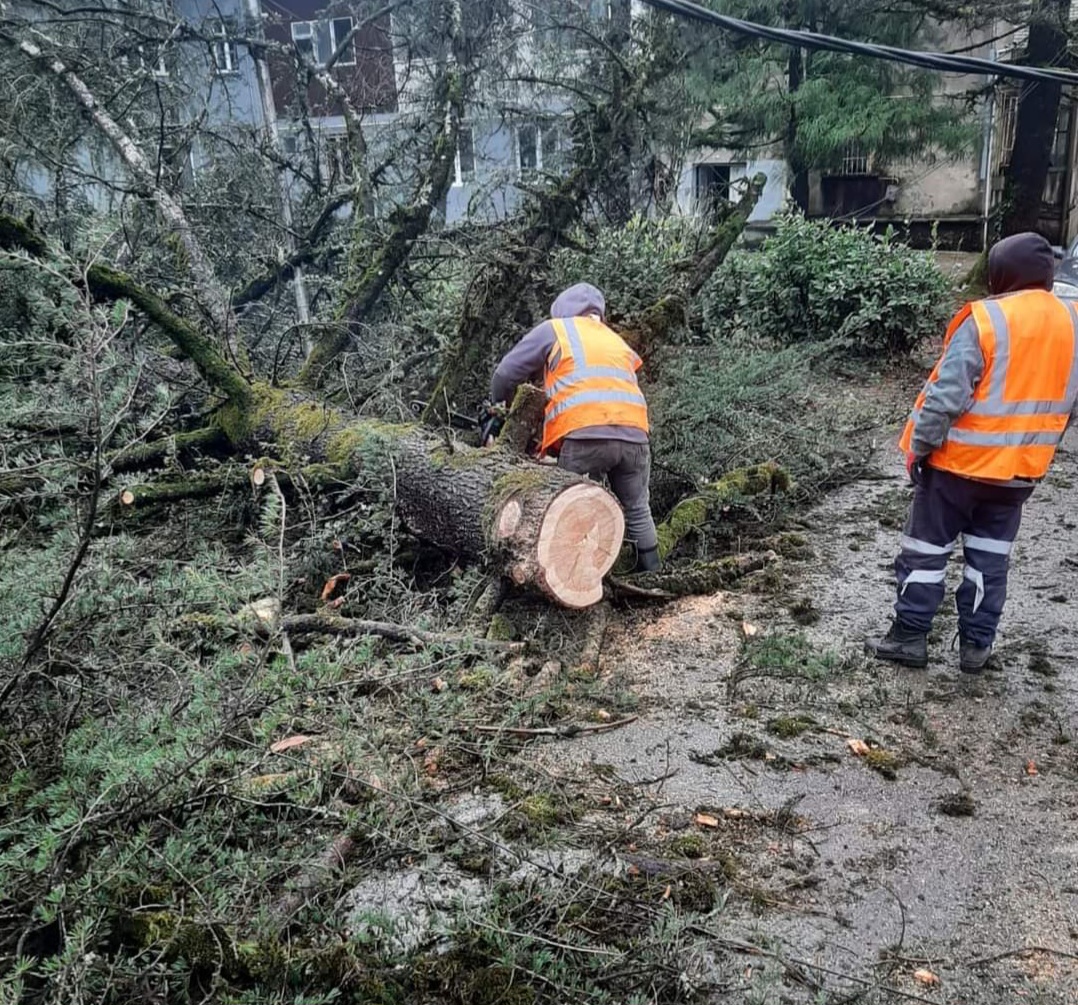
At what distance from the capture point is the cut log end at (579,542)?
3.74 metres

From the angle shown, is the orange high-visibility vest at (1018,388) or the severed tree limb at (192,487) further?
the severed tree limb at (192,487)

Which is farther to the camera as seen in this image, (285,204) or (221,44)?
(285,204)

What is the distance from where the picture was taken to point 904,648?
361 cm

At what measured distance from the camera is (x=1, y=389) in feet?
10.2

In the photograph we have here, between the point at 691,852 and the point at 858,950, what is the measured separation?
50cm

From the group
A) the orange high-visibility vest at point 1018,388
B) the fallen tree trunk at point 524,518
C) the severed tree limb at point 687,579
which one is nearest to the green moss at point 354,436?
the fallen tree trunk at point 524,518

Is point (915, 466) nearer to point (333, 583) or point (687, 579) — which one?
point (687, 579)

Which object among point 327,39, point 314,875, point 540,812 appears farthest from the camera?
point 327,39

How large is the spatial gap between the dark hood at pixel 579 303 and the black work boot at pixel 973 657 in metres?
2.38

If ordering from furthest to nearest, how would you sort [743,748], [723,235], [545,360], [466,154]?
[466,154]
[723,235]
[545,360]
[743,748]

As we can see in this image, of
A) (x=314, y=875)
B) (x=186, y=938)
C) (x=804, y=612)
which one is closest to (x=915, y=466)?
(x=804, y=612)

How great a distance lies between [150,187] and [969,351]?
17.1 feet

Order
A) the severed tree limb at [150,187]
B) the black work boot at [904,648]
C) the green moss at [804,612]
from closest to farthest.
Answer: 1. the black work boot at [904,648]
2. the green moss at [804,612]
3. the severed tree limb at [150,187]

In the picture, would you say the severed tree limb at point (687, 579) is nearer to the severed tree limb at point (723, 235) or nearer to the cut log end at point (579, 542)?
the cut log end at point (579, 542)
